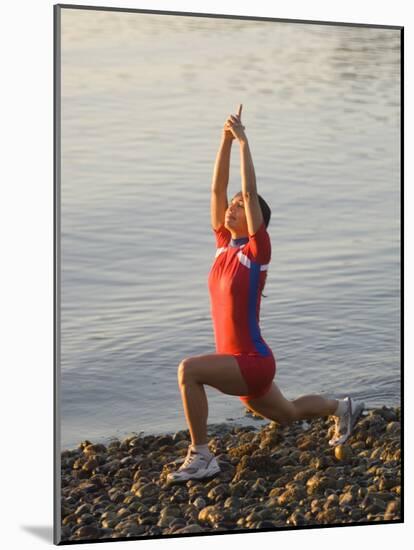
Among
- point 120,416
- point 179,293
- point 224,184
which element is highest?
point 224,184

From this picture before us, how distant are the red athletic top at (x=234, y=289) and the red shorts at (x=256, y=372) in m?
0.04

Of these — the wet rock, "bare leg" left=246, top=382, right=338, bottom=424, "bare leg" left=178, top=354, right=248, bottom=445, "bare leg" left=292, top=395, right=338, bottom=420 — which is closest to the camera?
"bare leg" left=178, top=354, right=248, bottom=445

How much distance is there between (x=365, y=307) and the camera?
973 cm

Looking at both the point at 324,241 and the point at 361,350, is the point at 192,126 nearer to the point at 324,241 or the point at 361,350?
the point at 324,241

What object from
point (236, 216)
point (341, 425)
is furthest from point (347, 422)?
point (236, 216)

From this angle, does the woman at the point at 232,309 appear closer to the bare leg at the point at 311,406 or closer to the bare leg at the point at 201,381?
the bare leg at the point at 201,381

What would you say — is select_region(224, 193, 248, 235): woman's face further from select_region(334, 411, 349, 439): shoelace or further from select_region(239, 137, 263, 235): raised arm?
select_region(334, 411, 349, 439): shoelace

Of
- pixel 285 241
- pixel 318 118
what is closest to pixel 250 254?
pixel 285 241

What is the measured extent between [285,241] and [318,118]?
72 cm

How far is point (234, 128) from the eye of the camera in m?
9.30

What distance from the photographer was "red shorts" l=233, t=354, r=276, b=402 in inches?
367

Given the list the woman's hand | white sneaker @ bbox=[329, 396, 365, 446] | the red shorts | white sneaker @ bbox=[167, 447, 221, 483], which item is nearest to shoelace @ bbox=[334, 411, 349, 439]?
white sneaker @ bbox=[329, 396, 365, 446]

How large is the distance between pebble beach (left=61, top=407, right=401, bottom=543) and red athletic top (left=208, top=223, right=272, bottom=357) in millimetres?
447

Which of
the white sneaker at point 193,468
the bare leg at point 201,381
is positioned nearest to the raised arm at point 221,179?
the bare leg at point 201,381
